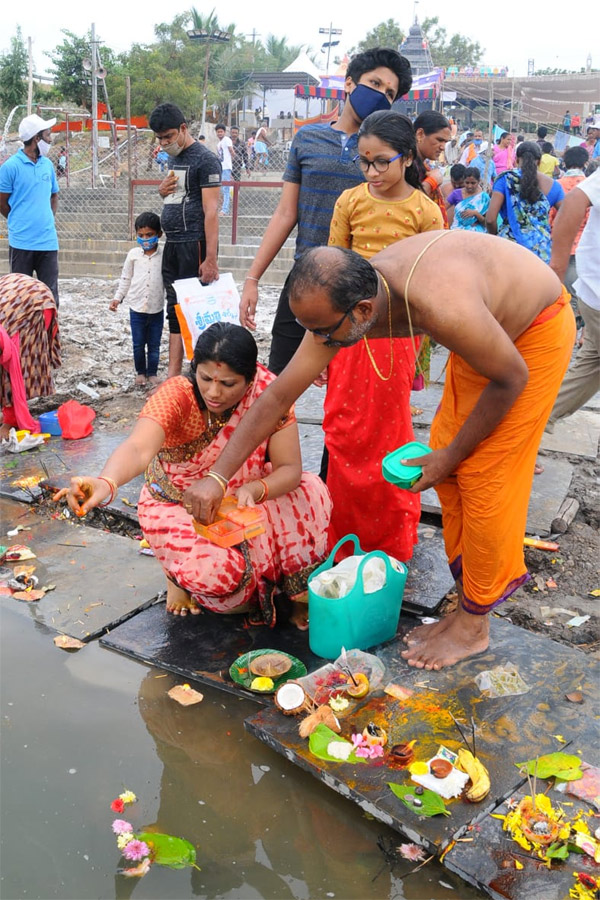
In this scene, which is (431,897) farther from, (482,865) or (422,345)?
(422,345)

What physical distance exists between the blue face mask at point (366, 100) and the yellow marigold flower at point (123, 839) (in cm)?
293

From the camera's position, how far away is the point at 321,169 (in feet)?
11.5

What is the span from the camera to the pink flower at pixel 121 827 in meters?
2.00

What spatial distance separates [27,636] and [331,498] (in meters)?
1.34

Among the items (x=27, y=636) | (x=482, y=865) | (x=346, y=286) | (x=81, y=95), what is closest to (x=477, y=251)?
(x=346, y=286)

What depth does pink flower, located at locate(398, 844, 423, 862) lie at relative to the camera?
1.93 meters

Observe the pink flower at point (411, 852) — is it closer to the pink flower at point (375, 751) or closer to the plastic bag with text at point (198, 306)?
the pink flower at point (375, 751)

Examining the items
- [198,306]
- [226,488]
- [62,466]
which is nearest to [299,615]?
[226,488]

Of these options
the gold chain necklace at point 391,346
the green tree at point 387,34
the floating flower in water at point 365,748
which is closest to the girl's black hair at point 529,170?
the gold chain necklace at point 391,346

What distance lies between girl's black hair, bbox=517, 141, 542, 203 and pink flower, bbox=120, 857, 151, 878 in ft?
19.2

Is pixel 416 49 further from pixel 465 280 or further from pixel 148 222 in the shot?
pixel 465 280

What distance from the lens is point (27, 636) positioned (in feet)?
9.65

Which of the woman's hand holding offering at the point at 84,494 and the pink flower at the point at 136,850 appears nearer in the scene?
the pink flower at the point at 136,850

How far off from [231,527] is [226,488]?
16 centimetres
